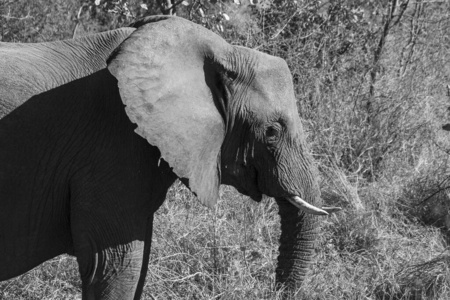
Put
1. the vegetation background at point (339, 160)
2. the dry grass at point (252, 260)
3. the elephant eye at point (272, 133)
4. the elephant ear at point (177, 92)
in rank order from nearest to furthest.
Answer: the elephant ear at point (177, 92) → the elephant eye at point (272, 133) → the dry grass at point (252, 260) → the vegetation background at point (339, 160)

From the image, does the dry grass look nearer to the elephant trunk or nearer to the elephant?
the elephant trunk

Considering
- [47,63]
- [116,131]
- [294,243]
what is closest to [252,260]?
[294,243]

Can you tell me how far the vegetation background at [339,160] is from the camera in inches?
171

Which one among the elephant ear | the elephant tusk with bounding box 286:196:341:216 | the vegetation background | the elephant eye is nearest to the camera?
the elephant ear

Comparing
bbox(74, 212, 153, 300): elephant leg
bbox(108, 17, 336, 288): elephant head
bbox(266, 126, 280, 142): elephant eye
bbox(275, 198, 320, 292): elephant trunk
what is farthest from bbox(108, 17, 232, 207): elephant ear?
bbox(275, 198, 320, 292): elephant trunk

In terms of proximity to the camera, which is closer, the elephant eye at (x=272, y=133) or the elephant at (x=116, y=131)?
the elephant at (x=116, y=131)

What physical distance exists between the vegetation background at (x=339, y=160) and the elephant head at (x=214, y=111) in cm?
68

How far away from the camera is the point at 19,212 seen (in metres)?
3.23

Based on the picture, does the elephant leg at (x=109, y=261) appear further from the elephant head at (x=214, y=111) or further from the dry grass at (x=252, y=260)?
the dry grass at (x=252, y=260)

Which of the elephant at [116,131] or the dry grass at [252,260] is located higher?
the elephant at [116,131]

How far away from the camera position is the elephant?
3.16 metres

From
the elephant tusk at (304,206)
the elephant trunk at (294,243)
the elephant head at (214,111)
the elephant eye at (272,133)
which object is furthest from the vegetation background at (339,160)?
the elephant eye at (272,133)

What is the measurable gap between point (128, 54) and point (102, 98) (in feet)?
0.76

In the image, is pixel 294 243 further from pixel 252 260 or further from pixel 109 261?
pixel 109 261
